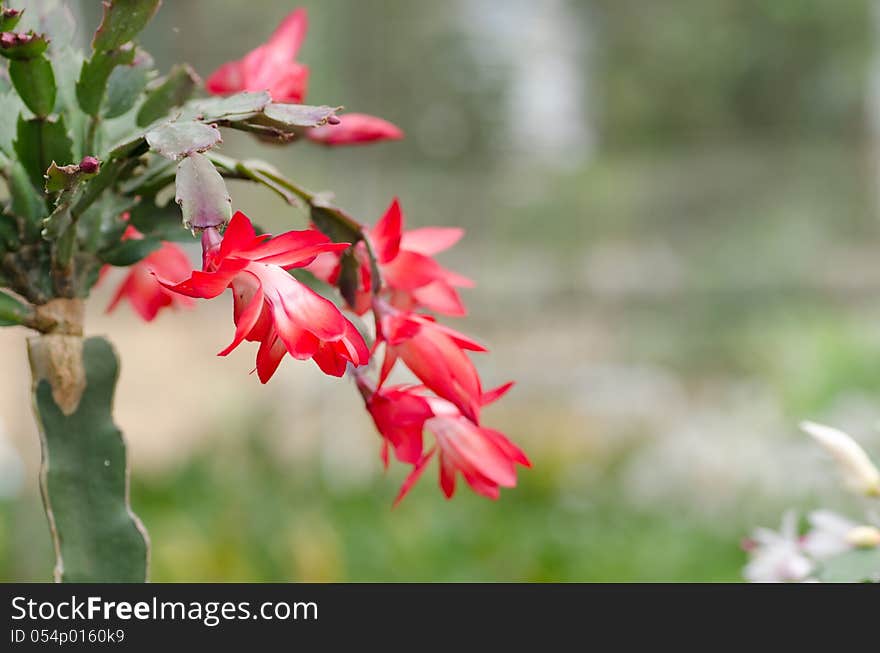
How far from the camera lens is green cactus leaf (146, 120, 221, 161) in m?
0.34

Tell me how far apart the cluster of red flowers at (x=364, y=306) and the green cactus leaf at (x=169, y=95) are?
32mm

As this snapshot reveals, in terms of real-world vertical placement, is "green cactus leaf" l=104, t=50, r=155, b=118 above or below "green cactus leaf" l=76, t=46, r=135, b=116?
above

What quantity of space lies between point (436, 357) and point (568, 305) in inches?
138

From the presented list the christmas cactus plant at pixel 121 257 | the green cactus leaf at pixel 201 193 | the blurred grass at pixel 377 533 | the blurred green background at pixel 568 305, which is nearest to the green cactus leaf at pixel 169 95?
the christmas cactus plant at pixel 121 257

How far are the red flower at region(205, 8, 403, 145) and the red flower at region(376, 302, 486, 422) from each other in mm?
110

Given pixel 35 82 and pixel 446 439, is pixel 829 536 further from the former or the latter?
pixel 35 82

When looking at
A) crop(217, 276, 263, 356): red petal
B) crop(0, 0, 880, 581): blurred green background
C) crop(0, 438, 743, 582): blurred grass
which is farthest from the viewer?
crop(0, 0, 880, 581): blurred green background

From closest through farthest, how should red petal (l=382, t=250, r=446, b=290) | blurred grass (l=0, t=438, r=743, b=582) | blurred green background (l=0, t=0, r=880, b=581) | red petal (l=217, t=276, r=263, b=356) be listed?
red petal (l=217, t=276, r=263, b=356), red petal (l=382, t=250, r=446, b=290), blurred grass (l=0, t=438, r=743, b=582), blurred green background (l=0, t=0, r=880, b=581)

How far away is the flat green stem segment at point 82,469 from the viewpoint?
41 cm

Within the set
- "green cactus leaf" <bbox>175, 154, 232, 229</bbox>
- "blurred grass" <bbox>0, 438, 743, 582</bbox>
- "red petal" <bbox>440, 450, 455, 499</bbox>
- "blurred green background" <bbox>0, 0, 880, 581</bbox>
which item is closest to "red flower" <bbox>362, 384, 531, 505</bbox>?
"red petal" <bbox>440, 450, 455, 499</bbox>

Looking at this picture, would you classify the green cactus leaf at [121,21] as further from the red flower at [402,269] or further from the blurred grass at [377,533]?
the blurred grass at [377,533]

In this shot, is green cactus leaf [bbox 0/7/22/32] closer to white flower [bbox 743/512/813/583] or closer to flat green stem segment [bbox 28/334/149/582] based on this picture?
flat green stem segment [bbox 28/334/149/582]

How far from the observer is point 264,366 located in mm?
342

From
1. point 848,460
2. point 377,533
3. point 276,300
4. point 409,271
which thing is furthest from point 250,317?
point 377,533
